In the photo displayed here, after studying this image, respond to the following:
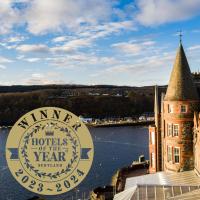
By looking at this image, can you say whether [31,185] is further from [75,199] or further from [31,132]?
[75,199]

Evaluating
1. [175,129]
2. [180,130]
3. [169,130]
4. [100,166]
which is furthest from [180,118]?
[100,166]

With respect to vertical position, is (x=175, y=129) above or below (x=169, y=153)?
above

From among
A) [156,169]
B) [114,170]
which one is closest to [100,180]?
[114,170]

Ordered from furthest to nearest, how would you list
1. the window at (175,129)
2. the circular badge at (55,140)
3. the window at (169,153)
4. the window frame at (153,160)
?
1. the window frame at (153,160)
2. the window at (169,153)
3. the window at (175,129)
4. the circular badge at (55,140)

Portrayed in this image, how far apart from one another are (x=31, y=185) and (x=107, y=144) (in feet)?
230

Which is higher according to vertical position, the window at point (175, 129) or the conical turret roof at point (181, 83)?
the conical turret roof at point (181, 83)

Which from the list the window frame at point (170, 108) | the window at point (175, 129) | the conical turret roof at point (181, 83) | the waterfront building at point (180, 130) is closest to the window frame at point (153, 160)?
the waterfront building at point (180, 130)

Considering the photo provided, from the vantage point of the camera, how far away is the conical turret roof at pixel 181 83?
107 feet

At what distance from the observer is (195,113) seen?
103 feet

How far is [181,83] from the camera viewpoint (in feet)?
108

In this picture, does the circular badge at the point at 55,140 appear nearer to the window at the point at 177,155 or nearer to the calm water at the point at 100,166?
the window at the point at 177,155

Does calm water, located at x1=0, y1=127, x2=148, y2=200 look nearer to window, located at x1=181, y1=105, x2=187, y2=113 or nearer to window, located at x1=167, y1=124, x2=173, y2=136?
window, located at x1=167, y1=124, x2=173, y2=136

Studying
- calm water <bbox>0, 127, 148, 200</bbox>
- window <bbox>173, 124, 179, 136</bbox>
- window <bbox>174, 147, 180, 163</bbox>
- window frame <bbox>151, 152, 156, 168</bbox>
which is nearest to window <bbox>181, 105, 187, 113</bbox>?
window <bbox>173, 124, 179, 136</bbox>

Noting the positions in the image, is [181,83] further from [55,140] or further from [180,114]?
[55,140]
